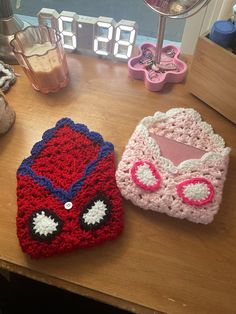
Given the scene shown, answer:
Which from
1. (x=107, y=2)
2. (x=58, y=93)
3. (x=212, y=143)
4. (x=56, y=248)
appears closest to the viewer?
(x=56, y=248)

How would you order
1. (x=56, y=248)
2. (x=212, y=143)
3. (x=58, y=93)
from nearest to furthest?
(x=56, y=248) < (x=212, y=143) < (x=58, y=93)

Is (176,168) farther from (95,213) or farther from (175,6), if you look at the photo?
(175,6)

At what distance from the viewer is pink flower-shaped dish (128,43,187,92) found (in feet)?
2.16

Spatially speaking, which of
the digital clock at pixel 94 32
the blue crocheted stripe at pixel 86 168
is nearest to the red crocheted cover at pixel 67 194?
the blue crocheted stripe at pixel 86 168

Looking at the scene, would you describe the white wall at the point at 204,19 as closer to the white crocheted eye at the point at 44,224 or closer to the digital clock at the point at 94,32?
the digital clock at the point at 94,32

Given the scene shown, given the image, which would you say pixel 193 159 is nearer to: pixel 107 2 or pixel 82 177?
pixel 82 177

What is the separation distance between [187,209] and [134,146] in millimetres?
138

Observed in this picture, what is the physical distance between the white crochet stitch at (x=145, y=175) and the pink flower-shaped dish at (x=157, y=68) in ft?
0.70

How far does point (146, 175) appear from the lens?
509 mm

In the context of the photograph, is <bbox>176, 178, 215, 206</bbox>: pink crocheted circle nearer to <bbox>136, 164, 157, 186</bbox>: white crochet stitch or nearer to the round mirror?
<bbox>136, 164, 157, 186</bbox>: white crochet stitch

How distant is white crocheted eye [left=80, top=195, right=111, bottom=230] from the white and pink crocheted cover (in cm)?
4

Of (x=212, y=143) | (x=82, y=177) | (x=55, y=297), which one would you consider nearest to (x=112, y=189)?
(x=82, y=177)

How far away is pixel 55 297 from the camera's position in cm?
69

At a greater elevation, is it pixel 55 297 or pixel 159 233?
pixel 159 233
